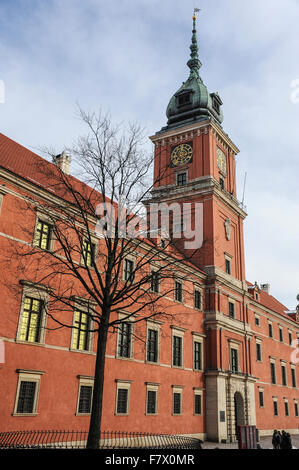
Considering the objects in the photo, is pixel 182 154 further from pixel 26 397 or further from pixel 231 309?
pixel 26 397

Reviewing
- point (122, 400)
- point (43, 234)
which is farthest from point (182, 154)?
point (122, 400)

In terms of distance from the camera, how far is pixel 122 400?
73.3 ft

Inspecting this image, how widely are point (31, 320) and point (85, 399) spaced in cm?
487

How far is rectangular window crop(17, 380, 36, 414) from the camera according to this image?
1697 centimetres

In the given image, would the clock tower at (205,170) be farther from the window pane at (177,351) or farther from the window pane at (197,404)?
the window pane at (197,404)

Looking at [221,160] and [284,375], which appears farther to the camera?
[284,375]

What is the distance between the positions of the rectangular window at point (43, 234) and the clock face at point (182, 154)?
20740 mm

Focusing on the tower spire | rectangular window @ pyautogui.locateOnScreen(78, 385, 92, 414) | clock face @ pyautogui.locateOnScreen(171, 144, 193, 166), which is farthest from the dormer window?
rectangular window @ pyautogui.locateOnScreen(78, 385, 92, 414)

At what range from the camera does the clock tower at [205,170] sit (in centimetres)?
3538

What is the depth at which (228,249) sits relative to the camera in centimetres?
3722

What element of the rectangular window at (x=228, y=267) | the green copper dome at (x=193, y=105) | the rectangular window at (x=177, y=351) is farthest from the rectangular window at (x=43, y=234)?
the green copper dome at (x=193, y=105)

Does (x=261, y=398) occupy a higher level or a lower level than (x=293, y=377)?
lower
